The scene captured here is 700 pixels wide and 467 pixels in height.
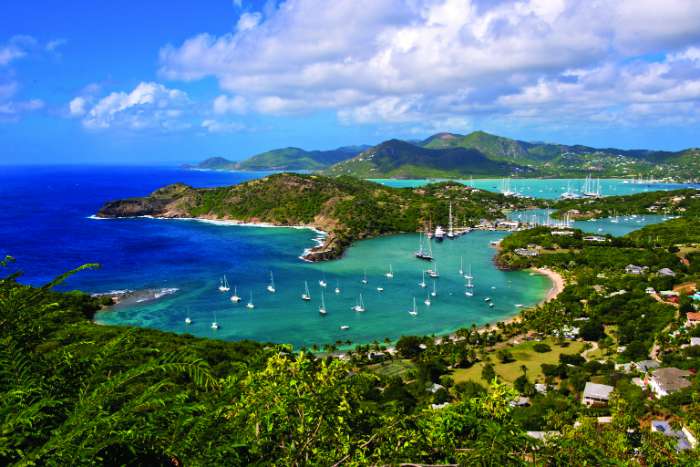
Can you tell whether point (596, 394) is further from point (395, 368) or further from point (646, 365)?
point (395, 368)

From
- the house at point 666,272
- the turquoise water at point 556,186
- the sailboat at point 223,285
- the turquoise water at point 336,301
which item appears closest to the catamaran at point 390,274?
the turquoise water at point 336,301

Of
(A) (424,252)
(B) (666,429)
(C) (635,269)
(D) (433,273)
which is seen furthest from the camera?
(A) (424,252)

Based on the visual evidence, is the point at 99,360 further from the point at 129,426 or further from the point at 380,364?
the point at 380,364

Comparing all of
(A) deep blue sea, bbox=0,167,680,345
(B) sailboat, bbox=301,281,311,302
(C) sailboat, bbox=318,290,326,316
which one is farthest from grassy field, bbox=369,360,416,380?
(B) sailboat, bbox=301,281,311,302

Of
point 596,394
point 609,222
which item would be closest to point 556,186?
point 609,222

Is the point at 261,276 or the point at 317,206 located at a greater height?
the point at 317,206

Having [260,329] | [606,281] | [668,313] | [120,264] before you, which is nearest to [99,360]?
[260,329]

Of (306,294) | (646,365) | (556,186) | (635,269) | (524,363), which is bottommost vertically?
(524,363)

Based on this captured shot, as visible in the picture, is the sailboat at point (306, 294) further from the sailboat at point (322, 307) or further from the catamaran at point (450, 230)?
the catamaran at point (450, 230)
